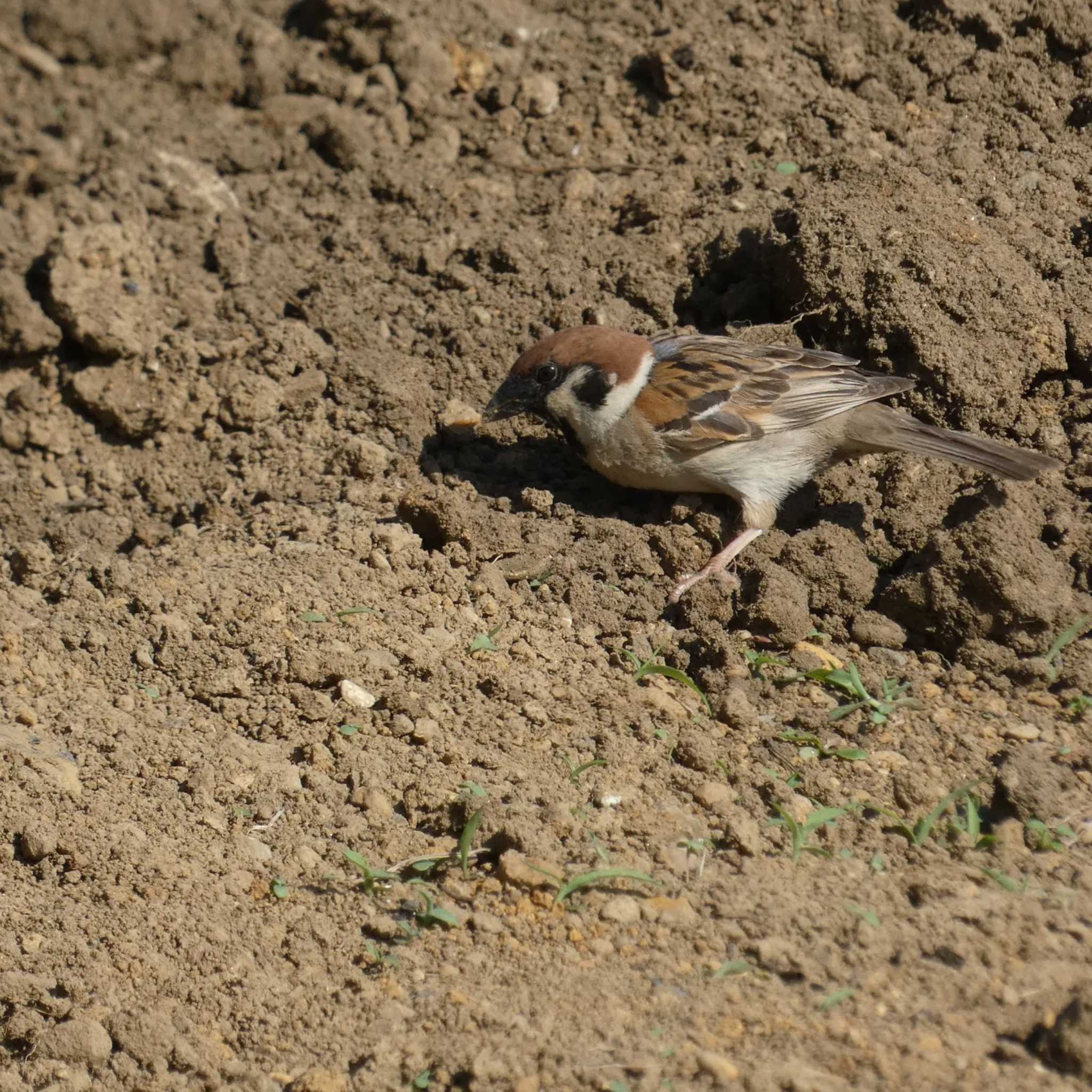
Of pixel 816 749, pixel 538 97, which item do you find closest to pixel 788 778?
pixel 816 749

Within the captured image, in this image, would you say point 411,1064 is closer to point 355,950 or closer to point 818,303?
point 355,950

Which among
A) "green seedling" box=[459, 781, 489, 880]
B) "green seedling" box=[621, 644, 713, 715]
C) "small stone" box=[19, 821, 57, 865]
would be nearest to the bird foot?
"green seedling" box=[621, 644, 713, 715]

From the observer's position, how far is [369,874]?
351 cm

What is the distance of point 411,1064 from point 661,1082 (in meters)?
0.62

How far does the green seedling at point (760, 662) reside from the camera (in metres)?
4.20

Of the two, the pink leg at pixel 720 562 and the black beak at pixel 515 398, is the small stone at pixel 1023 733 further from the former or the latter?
the black beak at pixel 515 398

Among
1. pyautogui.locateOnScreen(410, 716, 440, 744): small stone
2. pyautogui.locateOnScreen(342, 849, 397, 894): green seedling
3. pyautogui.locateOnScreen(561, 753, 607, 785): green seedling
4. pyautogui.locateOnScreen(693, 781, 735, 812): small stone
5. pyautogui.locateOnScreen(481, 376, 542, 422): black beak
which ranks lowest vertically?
pyautogui.locateOnScreen(342, 849, 397, 894): green seedling

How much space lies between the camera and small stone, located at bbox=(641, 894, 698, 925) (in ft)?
10.8

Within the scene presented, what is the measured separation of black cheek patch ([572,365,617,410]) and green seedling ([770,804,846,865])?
1871 mm

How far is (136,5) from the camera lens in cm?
738

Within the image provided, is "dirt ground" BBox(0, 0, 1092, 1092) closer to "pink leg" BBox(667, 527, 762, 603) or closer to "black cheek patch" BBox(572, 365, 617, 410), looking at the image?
"pink leg" BBox(667, 527, 762, 603)

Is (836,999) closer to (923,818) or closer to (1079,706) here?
(923,818)

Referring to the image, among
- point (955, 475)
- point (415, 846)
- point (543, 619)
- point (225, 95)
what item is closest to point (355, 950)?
point (415, 846)

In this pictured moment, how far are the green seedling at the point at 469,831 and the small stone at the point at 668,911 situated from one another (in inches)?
20.6
